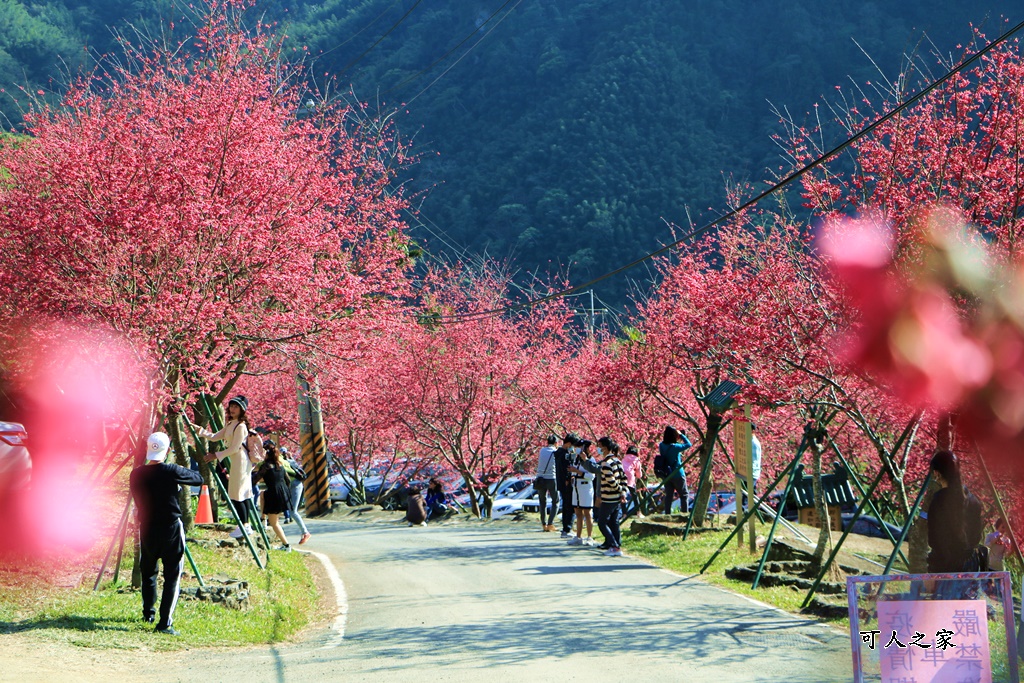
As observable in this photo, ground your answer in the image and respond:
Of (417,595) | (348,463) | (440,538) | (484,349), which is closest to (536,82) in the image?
(348,463)

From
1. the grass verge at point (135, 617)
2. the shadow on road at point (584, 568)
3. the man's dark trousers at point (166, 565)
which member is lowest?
the grass verge at point (135, 617)

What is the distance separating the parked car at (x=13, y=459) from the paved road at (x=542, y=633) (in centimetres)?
511

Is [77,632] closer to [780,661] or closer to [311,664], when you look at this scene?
[311,664]

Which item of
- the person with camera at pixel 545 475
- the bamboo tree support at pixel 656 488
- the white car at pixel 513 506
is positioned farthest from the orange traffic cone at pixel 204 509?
the white car at pixel 513 506

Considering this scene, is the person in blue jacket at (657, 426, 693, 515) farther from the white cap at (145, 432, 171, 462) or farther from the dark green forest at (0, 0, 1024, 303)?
the dark green forest at (0, 0, 1024, 303)

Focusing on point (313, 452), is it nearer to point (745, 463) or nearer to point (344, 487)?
point (745, 463)

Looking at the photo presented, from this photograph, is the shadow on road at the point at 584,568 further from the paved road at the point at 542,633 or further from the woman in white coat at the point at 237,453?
the woman in white coat at the point at 237,453

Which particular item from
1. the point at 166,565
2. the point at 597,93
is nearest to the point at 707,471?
the point at 166,565

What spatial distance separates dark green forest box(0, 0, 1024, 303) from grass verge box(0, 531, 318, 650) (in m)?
56.0

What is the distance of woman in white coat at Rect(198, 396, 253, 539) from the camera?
13.9 metres

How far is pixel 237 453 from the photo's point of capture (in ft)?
47.1

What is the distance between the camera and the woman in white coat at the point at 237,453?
45.8 feet

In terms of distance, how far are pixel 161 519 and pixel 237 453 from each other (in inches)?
179

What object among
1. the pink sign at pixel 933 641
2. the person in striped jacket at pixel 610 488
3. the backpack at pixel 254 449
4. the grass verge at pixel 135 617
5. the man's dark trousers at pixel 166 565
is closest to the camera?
the pink sign at pixel 933 641
